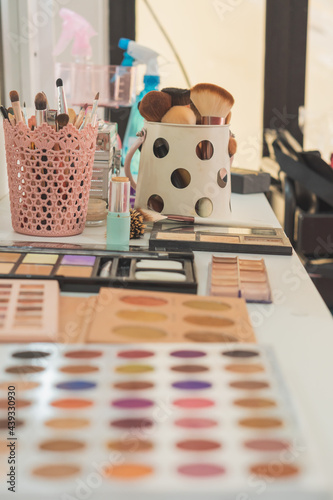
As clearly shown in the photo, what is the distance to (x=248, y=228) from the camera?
0.99 m

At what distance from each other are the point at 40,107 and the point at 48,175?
9cm

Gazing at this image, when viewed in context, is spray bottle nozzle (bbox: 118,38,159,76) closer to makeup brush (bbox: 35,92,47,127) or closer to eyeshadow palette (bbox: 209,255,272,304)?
makeup brush (bbox: 35,92,47,127)

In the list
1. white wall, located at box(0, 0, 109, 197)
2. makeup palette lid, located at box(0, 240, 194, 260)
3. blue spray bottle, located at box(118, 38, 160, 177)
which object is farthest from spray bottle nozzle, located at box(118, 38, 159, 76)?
makeup palette lid, located at box(0, 240, 194, 260)

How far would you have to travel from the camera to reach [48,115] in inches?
34.8

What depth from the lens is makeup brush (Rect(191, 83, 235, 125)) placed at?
3.13 ft

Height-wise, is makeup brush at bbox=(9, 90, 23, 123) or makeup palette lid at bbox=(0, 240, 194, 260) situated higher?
makeup brush at bbox=(9, 90, 23, 123)

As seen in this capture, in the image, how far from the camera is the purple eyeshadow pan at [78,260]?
2.51ft

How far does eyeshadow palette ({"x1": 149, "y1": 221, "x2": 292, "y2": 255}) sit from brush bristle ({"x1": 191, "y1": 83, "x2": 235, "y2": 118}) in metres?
0.18

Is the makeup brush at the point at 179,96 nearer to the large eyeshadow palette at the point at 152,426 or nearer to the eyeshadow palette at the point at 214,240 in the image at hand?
the eyeshadow palette at the point at 214,240

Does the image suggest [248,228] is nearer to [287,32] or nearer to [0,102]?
[0,102]

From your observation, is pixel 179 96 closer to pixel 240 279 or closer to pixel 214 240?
pixel 214 240

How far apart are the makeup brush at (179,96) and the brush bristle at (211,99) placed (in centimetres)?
3

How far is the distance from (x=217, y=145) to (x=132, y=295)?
40cm

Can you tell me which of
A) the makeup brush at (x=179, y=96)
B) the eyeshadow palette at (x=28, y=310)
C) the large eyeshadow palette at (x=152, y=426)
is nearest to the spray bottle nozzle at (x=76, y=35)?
the makeup brush at (x=179, y=96)
